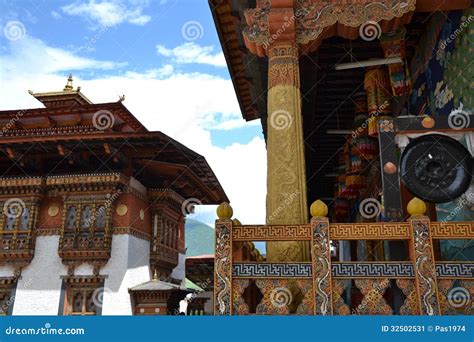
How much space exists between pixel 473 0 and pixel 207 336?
6526 mm

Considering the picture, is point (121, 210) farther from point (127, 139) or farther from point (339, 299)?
point (339, 299)

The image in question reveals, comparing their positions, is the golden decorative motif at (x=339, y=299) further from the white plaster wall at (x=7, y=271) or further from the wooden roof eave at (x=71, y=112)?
the white plaster wall at (x=7, y=271)

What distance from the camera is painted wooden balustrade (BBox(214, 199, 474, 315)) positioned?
454 centimetres

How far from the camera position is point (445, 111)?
24.8 ft

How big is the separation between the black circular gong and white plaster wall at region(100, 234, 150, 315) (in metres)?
10.5

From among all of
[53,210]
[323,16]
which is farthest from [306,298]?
[53,210]

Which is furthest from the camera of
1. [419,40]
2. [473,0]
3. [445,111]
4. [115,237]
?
[115,237]

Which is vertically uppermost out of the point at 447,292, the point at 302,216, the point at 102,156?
the point at 102,156

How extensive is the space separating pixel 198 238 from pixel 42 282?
131517 millimetres

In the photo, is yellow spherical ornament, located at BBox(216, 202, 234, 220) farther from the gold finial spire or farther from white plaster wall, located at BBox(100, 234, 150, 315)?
the gold finial spire

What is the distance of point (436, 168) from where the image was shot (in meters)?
5.66

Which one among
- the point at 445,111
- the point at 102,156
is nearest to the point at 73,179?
the point at 102,156

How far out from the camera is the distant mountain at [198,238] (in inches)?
5337

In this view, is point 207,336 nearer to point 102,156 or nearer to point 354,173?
point 354,173
